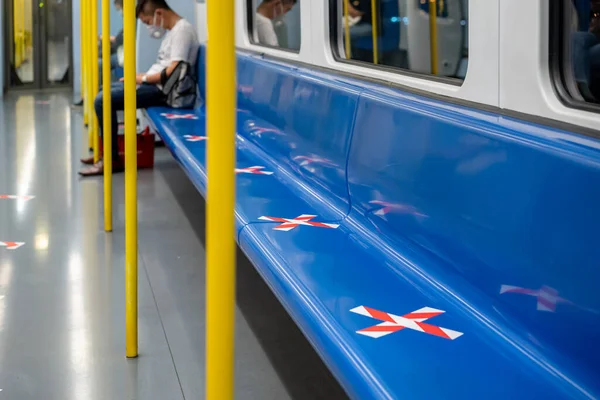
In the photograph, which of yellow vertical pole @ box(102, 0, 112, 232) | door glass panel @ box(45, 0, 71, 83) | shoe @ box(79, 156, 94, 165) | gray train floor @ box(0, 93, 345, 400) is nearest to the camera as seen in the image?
gray train floor @ box(0, 93, 345, 400)

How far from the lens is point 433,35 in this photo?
2.88 meters

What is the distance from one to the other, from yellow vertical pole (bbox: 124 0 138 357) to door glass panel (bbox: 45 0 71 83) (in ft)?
35.9

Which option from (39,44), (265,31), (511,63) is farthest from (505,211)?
(39,44)

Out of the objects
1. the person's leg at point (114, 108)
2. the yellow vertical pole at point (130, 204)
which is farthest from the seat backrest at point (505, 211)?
the person's leg at point (114, 108)

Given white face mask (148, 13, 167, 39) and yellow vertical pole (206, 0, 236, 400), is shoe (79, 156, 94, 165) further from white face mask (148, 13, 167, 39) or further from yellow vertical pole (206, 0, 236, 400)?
yellow vertical pole (206, 0, 236, 400)

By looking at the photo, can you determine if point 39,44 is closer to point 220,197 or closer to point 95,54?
point 95,54

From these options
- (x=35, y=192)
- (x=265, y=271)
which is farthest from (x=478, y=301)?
(x=35, y=192)

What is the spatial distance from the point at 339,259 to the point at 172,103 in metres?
4.14

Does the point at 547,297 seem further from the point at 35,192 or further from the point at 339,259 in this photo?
the point at 35,192

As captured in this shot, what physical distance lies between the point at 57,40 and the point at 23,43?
54cm

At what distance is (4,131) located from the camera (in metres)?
8.29

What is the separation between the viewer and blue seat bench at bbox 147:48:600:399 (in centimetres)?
174

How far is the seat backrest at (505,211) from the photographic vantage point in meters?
1.75

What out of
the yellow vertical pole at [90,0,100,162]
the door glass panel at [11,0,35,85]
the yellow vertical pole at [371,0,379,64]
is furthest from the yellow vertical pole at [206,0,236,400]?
the door glass panel at [11,0,35,85]
